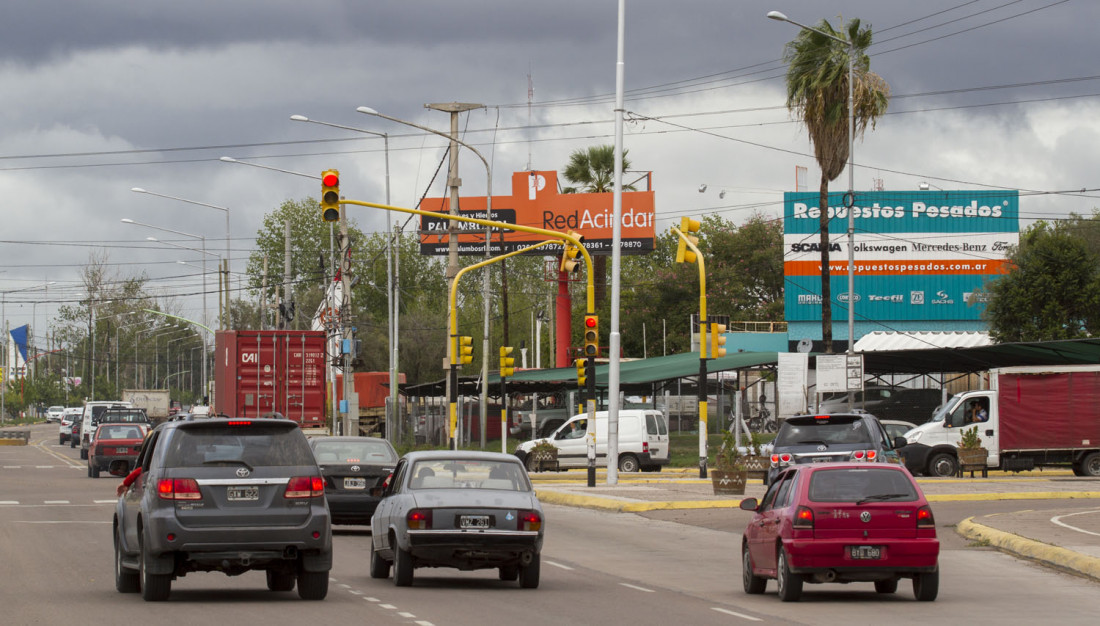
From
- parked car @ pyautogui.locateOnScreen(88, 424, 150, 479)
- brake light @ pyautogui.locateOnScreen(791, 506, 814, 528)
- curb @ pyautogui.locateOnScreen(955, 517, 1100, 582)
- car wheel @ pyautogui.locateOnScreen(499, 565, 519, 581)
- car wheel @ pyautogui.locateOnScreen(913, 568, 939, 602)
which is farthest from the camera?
parked car @ pyautogui.locateOnScreen(88, 424, 150, 479)

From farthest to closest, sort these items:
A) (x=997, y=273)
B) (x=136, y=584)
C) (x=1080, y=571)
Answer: (x=997, y=273)
(x=1080, y=571)
(x=136, y=584)

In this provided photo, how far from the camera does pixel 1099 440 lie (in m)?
37.1

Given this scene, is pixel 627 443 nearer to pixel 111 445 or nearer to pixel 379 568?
pixel 111 445

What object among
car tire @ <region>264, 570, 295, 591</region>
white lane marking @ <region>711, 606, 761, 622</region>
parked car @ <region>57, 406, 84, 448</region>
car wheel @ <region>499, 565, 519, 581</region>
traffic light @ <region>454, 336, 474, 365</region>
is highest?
traffic light @ <region>454, 336, 474, 365</region>

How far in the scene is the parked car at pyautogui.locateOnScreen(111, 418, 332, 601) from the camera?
1268 centimetres

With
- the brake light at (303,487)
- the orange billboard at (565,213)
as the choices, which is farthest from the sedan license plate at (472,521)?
the orange billboard at (565,213)

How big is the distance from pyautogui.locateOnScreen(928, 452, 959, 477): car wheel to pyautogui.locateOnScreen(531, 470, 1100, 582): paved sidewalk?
178 centimetres

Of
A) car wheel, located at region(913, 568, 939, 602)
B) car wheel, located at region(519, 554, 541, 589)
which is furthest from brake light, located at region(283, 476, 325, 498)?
car wheel, located at region(913, 568, 939, 602)

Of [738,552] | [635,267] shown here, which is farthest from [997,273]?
[738,552]

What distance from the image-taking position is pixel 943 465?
123ft

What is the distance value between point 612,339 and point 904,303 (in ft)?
168

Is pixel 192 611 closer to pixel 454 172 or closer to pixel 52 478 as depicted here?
pixel 454 172

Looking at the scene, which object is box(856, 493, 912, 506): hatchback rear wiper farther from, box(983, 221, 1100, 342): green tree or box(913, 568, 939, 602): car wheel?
box(983, 221, 1100, 342): green tree

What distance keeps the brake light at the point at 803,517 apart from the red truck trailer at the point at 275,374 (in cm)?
2756
